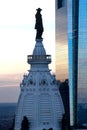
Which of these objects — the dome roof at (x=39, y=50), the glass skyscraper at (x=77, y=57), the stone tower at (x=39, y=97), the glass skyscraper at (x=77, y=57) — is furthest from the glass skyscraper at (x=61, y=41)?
the stone tower at (x=39, y=97)

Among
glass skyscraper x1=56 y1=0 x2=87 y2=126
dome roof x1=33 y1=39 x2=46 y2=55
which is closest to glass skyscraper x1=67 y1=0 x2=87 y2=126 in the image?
glass skyscraper x1=56 y1=0 x2=87 y2=126

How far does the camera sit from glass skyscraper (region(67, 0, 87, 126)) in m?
143

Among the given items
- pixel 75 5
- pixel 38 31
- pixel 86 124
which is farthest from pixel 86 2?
pixel 38 31

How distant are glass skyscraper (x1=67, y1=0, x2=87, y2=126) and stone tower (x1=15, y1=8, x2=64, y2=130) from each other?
89848 mm

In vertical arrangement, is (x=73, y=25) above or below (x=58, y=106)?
above

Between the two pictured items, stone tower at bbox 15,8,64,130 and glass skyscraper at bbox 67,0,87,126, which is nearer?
stone tower at bbox 15,8,64,130

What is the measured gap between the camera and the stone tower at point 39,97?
170 ft

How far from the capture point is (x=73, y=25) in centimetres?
14350

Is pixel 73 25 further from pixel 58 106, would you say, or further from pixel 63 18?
pixel 58 106

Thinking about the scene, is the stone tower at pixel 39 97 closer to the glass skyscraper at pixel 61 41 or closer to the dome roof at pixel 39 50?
the dome roof at pixel 39 50

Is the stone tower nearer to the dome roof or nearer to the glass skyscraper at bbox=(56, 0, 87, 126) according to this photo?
the dome roof

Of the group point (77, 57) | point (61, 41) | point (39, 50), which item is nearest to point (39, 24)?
point (39, 50)

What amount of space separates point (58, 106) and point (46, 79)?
7.20ft

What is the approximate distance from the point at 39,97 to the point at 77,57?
303 ft
